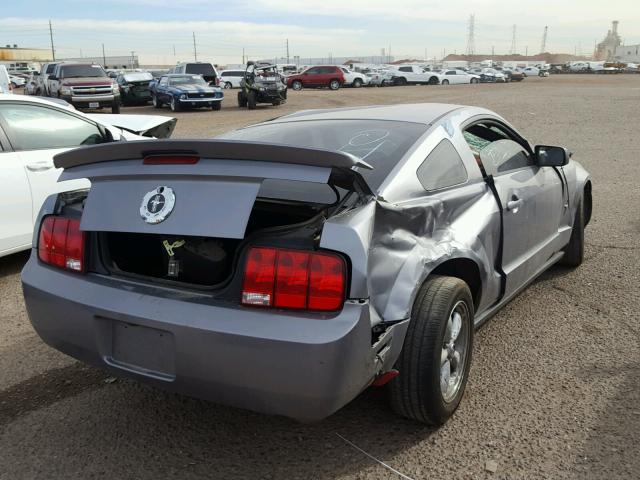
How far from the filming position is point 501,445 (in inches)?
113

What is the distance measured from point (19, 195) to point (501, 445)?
4420mm

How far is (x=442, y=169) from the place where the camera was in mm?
3404

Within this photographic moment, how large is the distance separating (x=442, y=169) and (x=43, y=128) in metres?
4.06

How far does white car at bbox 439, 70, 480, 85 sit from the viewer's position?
53469 millimetres

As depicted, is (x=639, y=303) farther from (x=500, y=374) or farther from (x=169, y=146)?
(x=169, y=146)

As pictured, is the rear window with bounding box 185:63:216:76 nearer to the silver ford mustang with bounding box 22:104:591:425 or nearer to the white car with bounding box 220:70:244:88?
the white car with bounding box 220:70:244:88

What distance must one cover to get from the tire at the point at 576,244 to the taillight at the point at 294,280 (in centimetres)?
336

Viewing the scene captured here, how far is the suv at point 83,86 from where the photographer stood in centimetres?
2223

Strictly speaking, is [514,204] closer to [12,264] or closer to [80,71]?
[12,264]

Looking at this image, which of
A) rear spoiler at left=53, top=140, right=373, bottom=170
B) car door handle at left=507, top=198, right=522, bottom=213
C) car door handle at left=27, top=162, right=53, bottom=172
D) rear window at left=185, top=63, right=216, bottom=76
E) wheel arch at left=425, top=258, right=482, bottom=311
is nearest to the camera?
rear spoiler at left=53, top=140, right=373, bottom=170

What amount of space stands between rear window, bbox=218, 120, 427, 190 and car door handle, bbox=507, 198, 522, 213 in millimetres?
723

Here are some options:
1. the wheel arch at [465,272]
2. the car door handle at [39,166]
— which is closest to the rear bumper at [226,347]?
the wheel arch at [465,272]

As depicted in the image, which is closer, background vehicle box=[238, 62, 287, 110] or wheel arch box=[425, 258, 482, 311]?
wheel arch box=[425, 258, 482, 311]

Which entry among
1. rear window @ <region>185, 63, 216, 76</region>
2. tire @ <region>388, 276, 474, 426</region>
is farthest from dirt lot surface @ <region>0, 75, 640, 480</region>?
rear window @ <region>185, 63, 216, 76</region>
